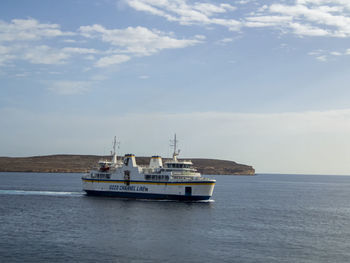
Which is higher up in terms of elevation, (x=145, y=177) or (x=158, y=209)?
(x=145, y=177)

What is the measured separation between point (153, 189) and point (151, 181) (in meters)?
1.72

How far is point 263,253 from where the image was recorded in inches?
1570

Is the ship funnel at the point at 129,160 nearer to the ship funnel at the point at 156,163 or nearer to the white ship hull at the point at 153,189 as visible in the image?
the white ship hull at the point at 153,189

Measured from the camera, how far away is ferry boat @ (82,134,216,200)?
76312mm

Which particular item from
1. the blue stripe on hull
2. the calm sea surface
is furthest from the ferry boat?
the calm sea surface

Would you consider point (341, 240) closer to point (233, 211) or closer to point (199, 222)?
point (199, 222)

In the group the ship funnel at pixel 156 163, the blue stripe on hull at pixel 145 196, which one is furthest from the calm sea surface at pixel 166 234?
the ship funnel at pixel 156 163

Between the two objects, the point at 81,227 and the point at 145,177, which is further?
the point at 145,177

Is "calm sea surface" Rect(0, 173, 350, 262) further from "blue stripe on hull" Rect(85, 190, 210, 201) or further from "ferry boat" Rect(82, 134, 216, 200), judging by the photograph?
"ferry boat" Rect(82, 134, 216, 200)

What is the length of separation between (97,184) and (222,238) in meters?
46.9

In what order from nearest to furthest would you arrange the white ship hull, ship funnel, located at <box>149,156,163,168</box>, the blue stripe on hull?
the white ship hull → the blue stripe on hull → ship funnel, located at <box>149,156,163,168</box>

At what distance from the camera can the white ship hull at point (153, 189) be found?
76125 mm

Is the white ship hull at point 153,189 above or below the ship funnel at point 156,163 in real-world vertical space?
below

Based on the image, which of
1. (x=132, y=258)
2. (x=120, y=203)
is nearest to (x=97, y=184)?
(x=120, y=203)
